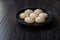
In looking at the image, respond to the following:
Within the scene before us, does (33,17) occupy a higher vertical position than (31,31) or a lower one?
higher

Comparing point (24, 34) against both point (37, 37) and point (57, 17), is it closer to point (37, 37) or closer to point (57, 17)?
point (37, 37)

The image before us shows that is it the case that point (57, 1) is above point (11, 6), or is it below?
above

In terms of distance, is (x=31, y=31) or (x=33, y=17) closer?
(x=31, y=31)

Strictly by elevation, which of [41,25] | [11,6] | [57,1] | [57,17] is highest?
[57,1]

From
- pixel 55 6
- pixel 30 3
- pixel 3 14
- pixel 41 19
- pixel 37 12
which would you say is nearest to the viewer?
pixel 41 19

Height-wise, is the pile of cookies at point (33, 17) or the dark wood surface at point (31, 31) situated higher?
the pile of cookies at point (33, 17)

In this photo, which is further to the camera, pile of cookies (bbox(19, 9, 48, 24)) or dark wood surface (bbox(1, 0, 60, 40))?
pile of cookies (bbox(19, 9, 48, 24))

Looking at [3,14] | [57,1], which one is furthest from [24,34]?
[57,1]

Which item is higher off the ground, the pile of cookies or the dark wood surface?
the pile of cookies

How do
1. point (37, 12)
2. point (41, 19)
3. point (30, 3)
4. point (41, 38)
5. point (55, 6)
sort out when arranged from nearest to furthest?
point (41, 38) → point (41, 19) → point (37, 12) → point (55, 6) → point (30, 3)

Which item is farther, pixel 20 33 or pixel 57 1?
pixel 57 1

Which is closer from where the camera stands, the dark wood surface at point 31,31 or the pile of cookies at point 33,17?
the dark wood surface at point 31,31
